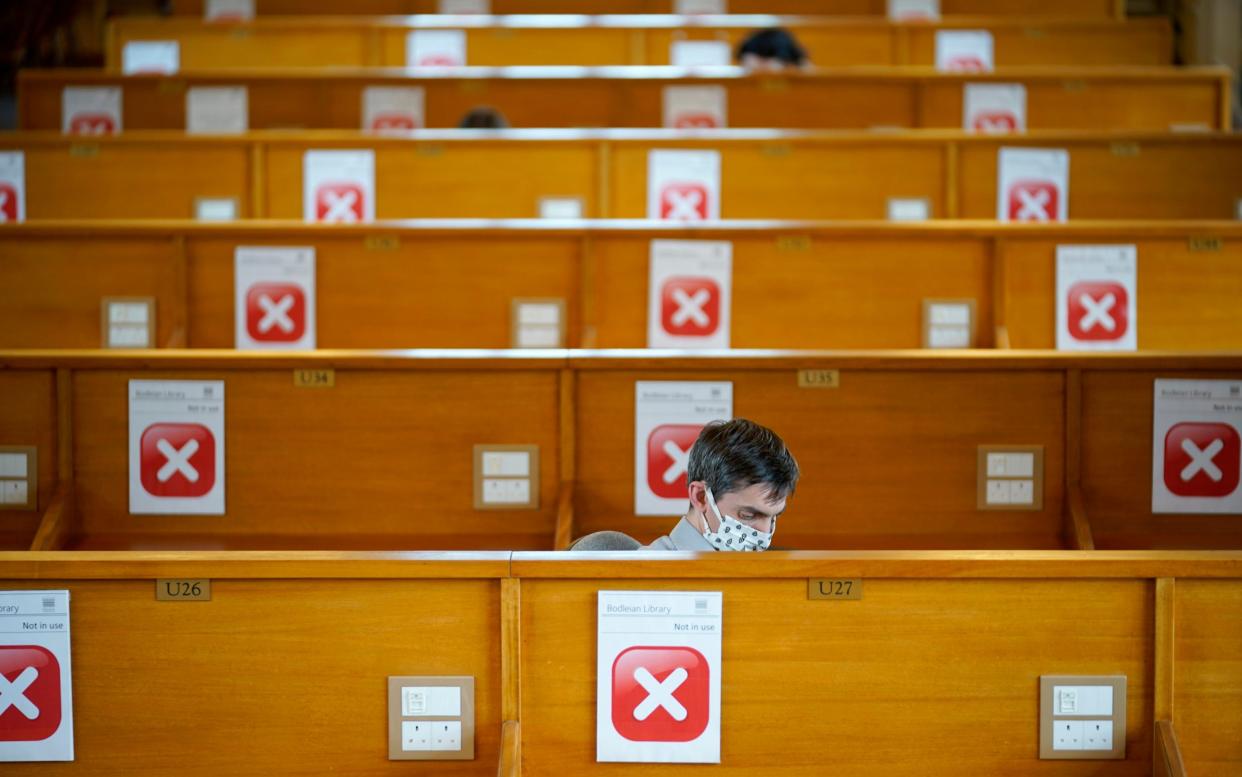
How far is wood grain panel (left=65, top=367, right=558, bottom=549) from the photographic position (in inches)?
108

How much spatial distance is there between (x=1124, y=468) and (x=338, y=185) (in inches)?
98.3

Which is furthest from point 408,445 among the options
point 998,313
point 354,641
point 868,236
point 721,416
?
point 998,313

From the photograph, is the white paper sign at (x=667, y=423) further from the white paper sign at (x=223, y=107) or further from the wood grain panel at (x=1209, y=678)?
the white paper sign at (x=223, y=107)

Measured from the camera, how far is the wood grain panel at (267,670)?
5.67 ft

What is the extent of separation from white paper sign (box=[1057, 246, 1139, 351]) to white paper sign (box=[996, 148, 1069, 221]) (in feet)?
2.56

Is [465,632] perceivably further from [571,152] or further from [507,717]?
[571,152]

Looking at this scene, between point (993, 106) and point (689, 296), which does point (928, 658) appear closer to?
point (689, 296)

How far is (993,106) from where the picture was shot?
499cm

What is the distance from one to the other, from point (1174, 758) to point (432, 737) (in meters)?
0.91

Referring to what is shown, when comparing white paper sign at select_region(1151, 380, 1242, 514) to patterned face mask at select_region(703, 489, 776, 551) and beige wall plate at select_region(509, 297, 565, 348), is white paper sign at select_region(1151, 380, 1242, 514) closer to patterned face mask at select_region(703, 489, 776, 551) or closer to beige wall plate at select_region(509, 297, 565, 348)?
patterned face mask at select_region(703, 489, 776, 551)

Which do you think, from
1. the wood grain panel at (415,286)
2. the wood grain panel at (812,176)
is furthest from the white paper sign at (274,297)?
the wood grain panel at (812,176)

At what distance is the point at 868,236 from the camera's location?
3420 millimetres

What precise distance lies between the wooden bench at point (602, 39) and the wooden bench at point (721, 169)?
1.55 metres

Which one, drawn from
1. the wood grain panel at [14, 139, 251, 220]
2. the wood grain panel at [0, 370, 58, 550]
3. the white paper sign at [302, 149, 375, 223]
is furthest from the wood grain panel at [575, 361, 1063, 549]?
the wood grain panel at [14, 139, 251, 220]
